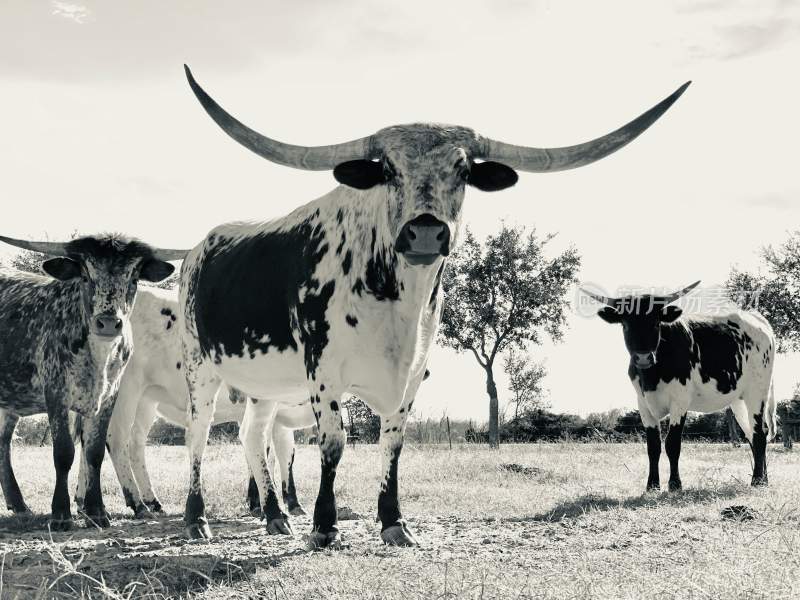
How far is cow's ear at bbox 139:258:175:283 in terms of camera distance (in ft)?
26.6

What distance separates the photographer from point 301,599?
3.99 meters

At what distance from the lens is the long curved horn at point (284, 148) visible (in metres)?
5.60

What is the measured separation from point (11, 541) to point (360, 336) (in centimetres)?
343

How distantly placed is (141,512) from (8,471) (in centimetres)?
168

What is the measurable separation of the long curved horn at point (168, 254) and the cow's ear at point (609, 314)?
19.0 ft

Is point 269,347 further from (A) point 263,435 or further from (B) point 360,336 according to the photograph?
(A) point 263,435

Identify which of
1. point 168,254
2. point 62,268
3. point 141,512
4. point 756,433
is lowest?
point 141,512

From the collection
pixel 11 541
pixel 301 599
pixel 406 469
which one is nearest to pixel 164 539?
pixel 11 541

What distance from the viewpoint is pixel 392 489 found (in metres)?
5.79

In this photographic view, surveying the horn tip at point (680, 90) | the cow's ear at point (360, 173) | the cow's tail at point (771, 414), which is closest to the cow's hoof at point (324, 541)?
the cow's ear at point (360, 173)

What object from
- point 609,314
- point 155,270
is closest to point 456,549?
point 155,270

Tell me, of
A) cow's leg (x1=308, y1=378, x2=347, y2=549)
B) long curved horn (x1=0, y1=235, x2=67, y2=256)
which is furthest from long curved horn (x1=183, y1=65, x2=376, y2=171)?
long curved horn (x1=0, y1=235, x2=67, y2=256)

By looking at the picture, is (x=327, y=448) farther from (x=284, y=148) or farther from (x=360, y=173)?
(x=284, y=148)

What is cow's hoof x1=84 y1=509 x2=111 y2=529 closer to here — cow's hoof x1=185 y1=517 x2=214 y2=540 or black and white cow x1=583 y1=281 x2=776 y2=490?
cow's hoof x1=185 y1=517 x2=214 y2=540
